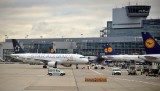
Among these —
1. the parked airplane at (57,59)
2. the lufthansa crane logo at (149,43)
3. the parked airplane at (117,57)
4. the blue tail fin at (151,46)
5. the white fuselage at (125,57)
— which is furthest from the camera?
the parked airplane at (117,57)

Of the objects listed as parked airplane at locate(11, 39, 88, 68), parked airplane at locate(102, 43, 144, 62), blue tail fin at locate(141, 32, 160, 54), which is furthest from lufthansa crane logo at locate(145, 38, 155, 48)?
parked airplane at locate(102, 43, 144, 62)

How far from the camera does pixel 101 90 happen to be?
3878 cm

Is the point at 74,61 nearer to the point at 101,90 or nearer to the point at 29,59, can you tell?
the point at 29,59

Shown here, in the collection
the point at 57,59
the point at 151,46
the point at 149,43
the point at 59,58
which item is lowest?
the point at 57,59

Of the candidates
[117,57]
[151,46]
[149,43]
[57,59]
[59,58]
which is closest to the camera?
[151,46]

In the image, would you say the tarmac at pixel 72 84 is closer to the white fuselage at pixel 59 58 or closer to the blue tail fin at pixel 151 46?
the blue tail fin at pixel 151 46

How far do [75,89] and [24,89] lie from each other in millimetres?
5823

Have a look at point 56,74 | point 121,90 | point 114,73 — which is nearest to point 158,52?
point 114,73

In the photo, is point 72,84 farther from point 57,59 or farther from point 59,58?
point 57,59

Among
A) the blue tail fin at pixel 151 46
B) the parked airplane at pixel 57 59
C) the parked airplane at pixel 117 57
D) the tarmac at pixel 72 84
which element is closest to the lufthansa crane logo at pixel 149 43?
the blue tail fin at pixel 151 46

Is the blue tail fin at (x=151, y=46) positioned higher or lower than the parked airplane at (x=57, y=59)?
higher

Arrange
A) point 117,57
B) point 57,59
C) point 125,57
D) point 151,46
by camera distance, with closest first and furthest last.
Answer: point 151,46 < point 57,59 < point 125,57 < point 117,57

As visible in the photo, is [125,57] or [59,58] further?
[125,57]

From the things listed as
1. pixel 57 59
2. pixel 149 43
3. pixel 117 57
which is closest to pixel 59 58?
pixel 57 59
